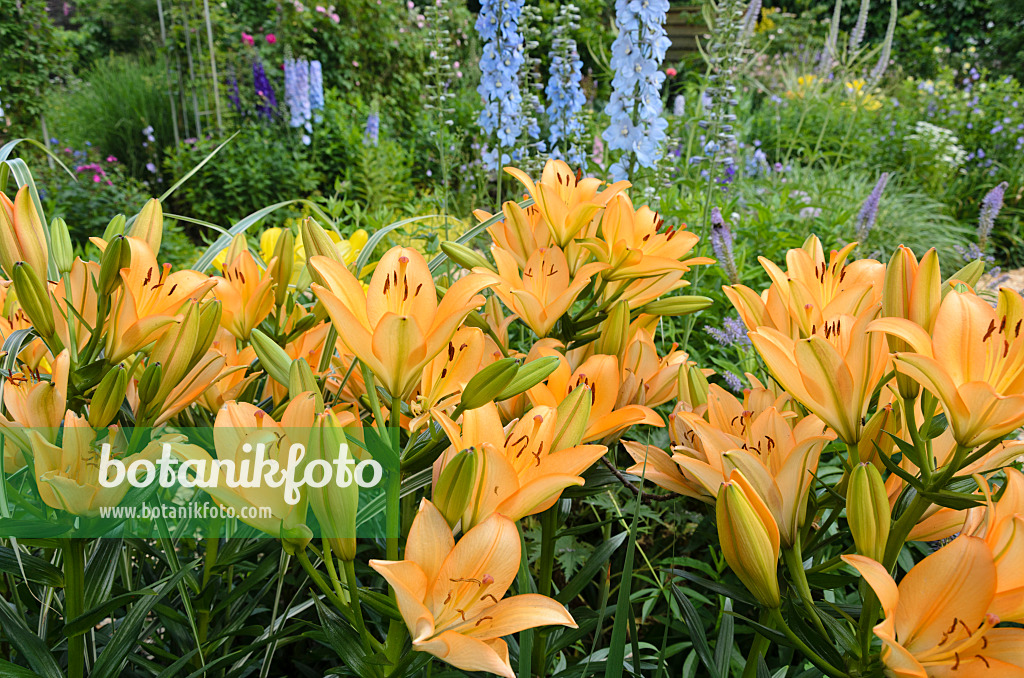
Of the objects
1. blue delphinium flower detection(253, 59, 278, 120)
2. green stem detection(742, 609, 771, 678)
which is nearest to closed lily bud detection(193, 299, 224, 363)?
green stem detection(742, 609, 771, 678)

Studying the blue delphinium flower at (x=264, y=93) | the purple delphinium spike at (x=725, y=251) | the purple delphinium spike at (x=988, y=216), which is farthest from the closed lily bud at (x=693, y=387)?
the blue delphinium flower at (x=264, y=93)

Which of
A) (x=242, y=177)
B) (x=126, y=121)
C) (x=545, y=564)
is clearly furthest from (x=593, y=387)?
(x=126, y=121)

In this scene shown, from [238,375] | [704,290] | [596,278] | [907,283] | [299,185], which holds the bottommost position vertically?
[299,185]

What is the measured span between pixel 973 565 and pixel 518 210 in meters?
0.59

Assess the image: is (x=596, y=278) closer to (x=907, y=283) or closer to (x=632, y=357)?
(x=632, y=357)

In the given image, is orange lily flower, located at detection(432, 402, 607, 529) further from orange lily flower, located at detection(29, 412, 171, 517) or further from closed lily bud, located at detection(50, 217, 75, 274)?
closed lily bud, located at detection(50, 217, 75, 274)

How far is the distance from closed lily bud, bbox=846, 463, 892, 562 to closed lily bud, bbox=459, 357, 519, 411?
283 mm

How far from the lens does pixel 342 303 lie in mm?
562

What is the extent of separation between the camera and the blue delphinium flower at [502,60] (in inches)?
92.5

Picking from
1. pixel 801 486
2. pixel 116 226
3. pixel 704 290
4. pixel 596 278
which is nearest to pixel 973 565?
pixel 801 486

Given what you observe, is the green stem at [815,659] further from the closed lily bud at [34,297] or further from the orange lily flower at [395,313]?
the closed lily bud at [34,297]

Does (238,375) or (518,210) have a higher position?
(518,210)

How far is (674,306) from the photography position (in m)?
0.89

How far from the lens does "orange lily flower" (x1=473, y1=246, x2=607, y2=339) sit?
2.43 ft
